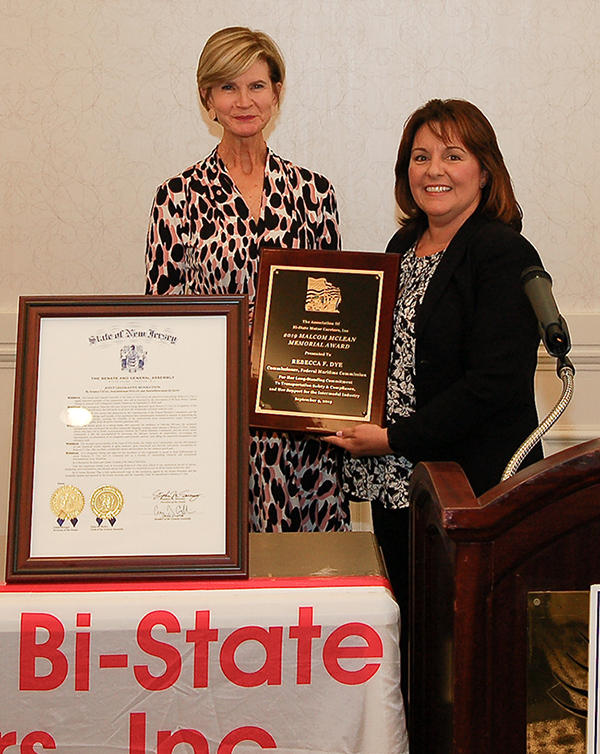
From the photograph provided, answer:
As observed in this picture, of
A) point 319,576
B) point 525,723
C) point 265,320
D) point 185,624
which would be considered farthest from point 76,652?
point 265,320

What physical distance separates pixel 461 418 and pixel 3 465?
1.81 meters

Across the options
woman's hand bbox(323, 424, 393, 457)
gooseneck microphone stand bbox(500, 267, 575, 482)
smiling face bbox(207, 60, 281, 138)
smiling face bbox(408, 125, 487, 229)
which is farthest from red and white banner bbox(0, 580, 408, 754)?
smiling face bbox(207, 60, 281, 138)

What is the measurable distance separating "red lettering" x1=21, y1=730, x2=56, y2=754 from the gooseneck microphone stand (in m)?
0.68

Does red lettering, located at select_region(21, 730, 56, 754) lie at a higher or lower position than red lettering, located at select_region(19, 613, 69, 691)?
lower

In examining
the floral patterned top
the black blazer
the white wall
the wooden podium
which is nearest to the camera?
the wooden podium

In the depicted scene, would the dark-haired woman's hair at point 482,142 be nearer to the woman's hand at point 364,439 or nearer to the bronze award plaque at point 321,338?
the bronze award plaque at point 321,338

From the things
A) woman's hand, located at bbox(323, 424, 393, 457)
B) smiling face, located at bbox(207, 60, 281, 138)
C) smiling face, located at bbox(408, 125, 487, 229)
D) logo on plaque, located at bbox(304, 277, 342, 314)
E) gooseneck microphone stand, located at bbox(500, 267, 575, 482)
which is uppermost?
smiling face, located at bbox(207, 60, 281, 138)

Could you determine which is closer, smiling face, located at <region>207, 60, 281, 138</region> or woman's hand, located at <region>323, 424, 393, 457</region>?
woman's hand, located at <region>323, 424, 393, 457</region>

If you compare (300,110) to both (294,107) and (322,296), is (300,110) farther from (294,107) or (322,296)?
(322,296)

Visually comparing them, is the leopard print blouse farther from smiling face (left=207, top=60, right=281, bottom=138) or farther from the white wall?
the white wall

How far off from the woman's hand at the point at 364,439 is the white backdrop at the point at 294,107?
51.2 inches

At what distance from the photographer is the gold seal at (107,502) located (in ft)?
3.68

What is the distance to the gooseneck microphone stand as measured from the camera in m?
1.11

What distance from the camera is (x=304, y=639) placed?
109 cm
